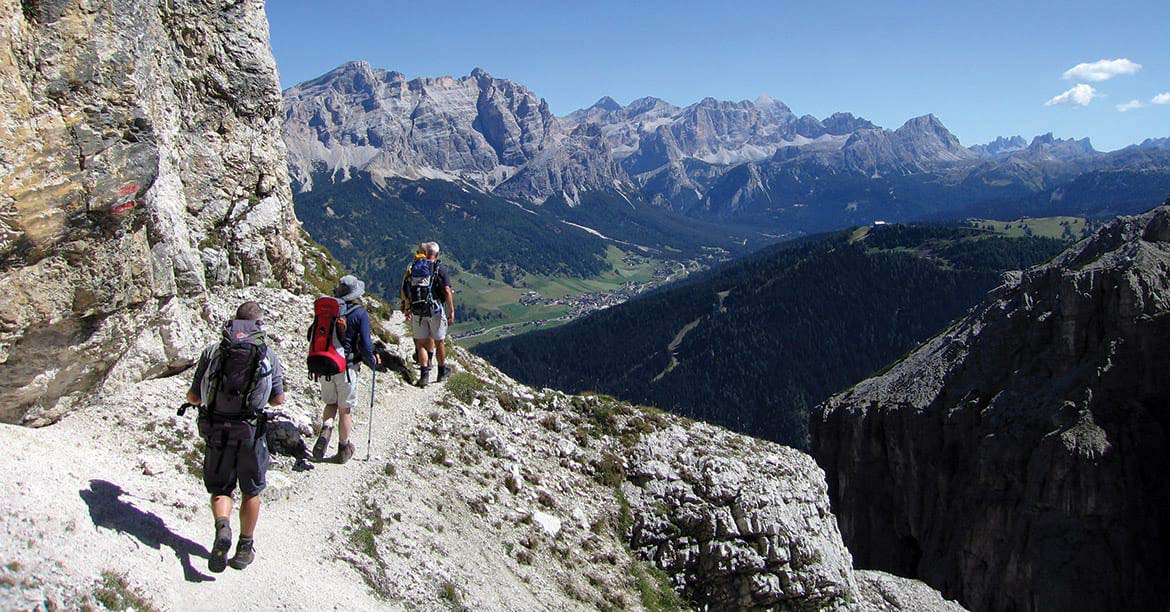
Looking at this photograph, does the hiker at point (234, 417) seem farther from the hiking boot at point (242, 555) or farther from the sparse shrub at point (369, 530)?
the sparse shrub at point (369, 530)

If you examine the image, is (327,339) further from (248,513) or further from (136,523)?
(136,523)

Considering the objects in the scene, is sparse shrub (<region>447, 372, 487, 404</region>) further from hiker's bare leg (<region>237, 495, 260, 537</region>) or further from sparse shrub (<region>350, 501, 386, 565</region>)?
hiker's bare leg (<region>237, 495, 260, 537</region>)

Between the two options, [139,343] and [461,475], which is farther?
[461,475]

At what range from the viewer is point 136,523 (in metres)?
10.5

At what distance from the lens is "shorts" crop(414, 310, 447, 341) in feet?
62.4

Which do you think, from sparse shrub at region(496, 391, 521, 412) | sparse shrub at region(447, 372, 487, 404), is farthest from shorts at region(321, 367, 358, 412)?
sparse shrub at region(496, 391, 521, 412)

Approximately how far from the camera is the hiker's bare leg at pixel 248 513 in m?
10.3

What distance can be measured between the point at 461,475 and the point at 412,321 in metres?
4.56

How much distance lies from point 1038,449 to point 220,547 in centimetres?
6672

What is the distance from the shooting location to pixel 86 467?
11398mm

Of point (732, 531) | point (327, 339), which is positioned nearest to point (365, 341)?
point (327, 339)

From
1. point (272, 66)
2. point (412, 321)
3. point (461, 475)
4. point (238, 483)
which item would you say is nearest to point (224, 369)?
point (238, 483)

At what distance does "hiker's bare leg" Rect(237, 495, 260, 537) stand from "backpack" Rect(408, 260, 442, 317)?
8.73 meters

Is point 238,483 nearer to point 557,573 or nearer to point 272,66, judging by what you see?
point 557,573
